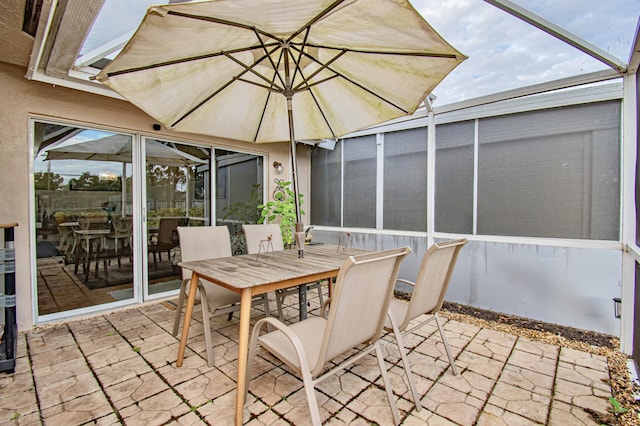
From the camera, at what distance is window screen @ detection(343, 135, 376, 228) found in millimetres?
4836

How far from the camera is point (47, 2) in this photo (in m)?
1.90

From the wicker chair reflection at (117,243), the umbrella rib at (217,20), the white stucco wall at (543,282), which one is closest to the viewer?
the umbrella rib at (217,20)

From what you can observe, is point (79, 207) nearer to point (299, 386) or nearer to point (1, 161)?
point (1, 161)

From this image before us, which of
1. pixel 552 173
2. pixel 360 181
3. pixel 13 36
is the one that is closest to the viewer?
pixel 13 36

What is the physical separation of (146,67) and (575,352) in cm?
427

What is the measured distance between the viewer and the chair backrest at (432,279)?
200 centimetres

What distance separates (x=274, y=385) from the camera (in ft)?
7.08

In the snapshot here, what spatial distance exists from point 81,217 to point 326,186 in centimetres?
365

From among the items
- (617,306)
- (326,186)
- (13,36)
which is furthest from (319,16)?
(326,186)

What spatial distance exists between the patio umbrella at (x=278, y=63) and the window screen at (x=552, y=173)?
150 centimetres

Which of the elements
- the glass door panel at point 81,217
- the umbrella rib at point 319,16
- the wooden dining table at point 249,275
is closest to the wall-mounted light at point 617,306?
the wooden dining table at point 249,275

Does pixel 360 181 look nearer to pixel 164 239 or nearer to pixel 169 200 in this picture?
pixel 169 200

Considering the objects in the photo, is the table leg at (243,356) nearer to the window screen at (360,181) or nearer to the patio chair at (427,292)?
the patio chair at (427,292)

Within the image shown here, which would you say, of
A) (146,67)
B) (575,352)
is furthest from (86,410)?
(575,352)
